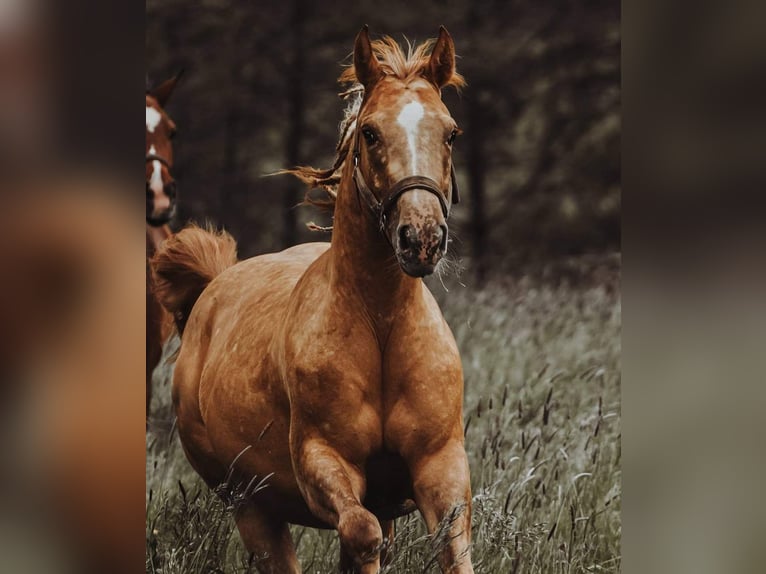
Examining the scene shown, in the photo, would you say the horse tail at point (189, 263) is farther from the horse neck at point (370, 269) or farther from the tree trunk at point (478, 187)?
the horse neck at point (370, 269)

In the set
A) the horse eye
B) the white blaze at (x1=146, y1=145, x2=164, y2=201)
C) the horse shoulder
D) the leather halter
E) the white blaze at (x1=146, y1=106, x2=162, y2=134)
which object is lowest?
the horse shoulder

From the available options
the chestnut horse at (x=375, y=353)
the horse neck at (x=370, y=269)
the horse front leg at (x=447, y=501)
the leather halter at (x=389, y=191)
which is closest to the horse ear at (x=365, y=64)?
the chestnut horse at (x=375, y=353)

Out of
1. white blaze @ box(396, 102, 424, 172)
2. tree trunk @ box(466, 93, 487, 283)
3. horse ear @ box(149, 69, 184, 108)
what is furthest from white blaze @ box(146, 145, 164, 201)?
white blaze @ box(396, 102, 424, 172)

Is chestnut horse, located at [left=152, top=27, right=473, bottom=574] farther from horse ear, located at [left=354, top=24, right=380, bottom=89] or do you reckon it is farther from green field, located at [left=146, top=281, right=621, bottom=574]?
green field, located at [left=146, top=281, right=621, bottom=574]

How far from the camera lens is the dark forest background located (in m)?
4.29

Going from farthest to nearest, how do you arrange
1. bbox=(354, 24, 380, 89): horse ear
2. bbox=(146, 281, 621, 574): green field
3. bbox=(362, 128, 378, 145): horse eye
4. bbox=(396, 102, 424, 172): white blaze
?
bbox=(146, 281, 621, 574): green field, bbox=(354, 24, 380, 89): horse ear, bbox=(362, 128, 378, 145): horse eye, bbox=(396, 102, 424, 172): white blaze

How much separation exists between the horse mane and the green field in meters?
0.90

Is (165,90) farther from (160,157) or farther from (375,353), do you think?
(375,353)

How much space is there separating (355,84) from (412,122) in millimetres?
678

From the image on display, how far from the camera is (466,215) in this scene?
4473 millimetres

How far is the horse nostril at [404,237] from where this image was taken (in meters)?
3.08

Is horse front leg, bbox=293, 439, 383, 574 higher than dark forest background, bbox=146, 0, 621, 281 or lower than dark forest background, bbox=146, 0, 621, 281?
lower
